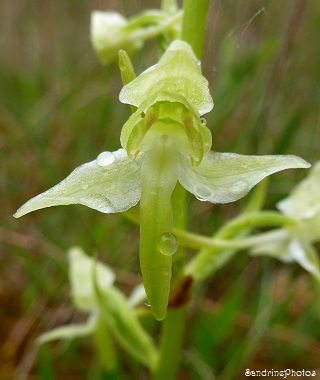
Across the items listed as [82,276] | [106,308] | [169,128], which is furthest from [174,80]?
[82,276]

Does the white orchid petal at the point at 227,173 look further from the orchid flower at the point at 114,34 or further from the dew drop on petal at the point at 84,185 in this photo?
the orchid flower at the point at 114,34

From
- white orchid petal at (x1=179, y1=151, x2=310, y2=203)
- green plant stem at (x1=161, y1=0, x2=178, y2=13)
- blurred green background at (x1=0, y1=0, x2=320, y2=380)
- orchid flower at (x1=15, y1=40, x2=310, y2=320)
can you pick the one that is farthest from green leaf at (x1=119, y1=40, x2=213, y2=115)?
green plant stem at (x1=161, y1=0, x2=178, y2=13)

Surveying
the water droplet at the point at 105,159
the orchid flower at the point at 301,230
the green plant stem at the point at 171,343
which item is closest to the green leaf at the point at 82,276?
the green plant stem at the point at 171,343

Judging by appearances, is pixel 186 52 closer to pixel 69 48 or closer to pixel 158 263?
pixel 158 263

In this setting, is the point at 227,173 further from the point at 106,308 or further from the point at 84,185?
the point at 106,308

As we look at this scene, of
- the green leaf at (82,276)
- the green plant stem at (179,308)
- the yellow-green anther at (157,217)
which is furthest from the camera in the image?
the green leaf at (82,276)

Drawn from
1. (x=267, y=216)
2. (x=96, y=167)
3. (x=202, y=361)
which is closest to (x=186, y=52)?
(x=96, y=167)
